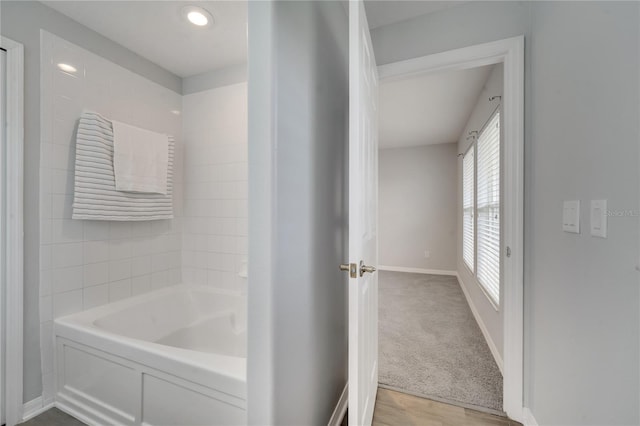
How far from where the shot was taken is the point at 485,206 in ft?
9.19

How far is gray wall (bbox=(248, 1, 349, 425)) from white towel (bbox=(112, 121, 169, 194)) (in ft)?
4.84

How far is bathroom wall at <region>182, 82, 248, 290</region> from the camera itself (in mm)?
2219

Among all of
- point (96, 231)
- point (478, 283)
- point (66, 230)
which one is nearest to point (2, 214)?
point (66, 230)

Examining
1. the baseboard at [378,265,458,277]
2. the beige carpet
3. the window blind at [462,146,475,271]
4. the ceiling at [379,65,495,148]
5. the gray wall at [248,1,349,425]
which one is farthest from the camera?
the baseboard at [378,265,458,277]

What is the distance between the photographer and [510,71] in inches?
58.3

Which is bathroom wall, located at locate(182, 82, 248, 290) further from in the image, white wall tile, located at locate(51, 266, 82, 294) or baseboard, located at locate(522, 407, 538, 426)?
baseboard, located at locate(522, 407, 538, 426)

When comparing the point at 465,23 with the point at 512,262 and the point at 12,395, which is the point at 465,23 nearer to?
the point at 512,262

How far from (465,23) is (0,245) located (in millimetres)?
2831

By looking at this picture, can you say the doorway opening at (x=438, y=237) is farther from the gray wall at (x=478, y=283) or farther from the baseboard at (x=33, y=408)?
the baseboard at (x=33, y=408)

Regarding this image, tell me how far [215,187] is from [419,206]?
13.3ft

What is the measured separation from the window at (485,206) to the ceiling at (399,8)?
1.04 meters

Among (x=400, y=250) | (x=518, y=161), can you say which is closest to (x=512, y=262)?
(x=518, y=161)

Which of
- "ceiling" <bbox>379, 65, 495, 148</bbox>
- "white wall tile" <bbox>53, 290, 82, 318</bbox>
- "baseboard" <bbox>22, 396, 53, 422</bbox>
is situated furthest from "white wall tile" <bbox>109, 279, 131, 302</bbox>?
"ceiling" <bbox>379, 65, 495, 148</bbox>

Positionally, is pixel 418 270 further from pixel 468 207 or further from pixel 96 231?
pixel 96 231
